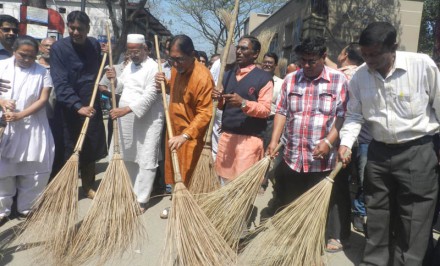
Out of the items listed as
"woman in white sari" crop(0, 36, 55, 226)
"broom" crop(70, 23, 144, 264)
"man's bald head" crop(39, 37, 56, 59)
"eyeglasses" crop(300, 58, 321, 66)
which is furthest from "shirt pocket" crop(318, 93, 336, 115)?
"man's bald head" crop(39, 37, 56, 59)

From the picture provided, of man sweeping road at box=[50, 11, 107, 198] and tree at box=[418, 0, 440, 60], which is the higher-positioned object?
tree at box=[418, 0, 440, 60]

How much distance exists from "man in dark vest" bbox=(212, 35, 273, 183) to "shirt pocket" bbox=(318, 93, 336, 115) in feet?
1.42

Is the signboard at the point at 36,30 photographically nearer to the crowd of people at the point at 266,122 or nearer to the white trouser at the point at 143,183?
the crowd of people at the point at 266,122

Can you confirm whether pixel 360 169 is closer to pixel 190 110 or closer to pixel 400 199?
pixel 400 199

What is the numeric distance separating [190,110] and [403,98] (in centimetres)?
165

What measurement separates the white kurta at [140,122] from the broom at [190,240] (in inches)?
55.1

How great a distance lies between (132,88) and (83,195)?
146 centimetres

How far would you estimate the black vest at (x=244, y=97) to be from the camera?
10.4ft

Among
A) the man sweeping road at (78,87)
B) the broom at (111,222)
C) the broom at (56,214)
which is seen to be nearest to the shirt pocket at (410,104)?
the broom at (111,222)

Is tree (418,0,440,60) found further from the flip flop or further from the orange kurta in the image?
the orange kurta

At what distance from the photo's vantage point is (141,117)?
389 cm

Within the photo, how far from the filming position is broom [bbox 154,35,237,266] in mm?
2418

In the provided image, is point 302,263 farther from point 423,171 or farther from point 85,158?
point 85,158

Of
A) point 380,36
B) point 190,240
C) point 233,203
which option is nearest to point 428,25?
point 380,36
